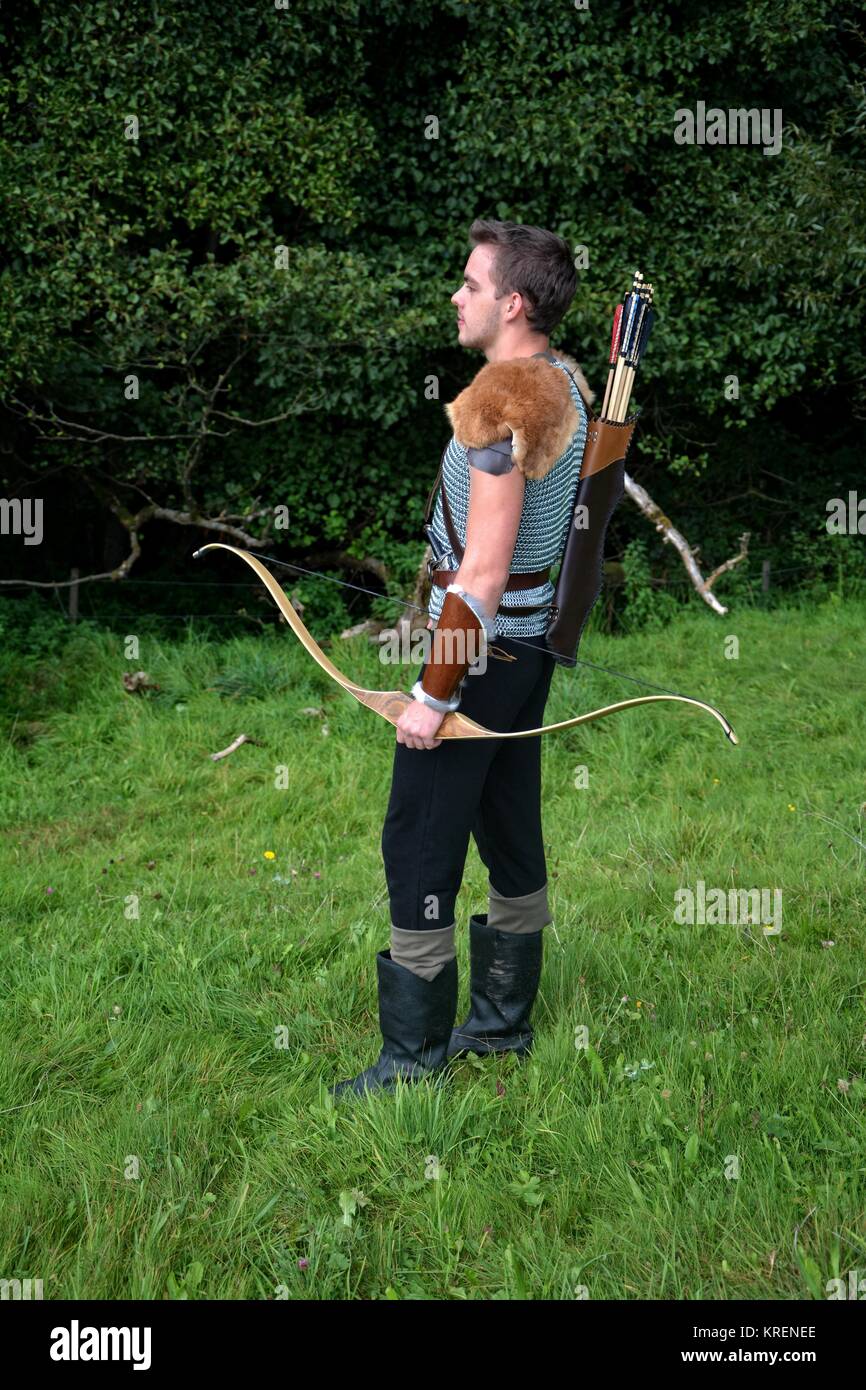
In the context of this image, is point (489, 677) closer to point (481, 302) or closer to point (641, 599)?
point (481, 302)

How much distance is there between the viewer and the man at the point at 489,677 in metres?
2.35

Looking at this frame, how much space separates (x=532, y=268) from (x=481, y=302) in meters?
0.13

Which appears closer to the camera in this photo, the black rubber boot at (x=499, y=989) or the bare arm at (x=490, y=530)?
the bare arm at (x=490, y=530)

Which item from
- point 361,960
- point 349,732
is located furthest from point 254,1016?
point 349,732

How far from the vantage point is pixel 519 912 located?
2.88m

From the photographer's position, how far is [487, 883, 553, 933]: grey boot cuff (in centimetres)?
288

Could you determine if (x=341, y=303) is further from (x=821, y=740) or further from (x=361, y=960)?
(x=361, y=960)

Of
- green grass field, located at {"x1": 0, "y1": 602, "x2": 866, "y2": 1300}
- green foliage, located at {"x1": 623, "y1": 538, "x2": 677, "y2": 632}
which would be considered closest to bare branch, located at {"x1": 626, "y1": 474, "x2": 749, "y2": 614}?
green foliage, located at {"x1": 623, "y1": 538, "x2": 677, "y2": 632}

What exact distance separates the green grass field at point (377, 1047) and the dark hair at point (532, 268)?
172cm

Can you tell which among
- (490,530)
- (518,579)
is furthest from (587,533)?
(490,530)

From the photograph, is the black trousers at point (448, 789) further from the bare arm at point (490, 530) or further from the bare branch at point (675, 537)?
the bare branch at point (675, 537)

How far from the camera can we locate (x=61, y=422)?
732 cm

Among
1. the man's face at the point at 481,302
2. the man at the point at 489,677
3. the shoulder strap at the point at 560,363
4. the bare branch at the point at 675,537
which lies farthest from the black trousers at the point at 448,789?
the bare branch at the point at 675,537

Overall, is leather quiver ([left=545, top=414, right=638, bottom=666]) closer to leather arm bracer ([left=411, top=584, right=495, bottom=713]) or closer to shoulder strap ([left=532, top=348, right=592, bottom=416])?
Answer: shoulder strap ([left=532, top=348, right=592, bottom=416])
